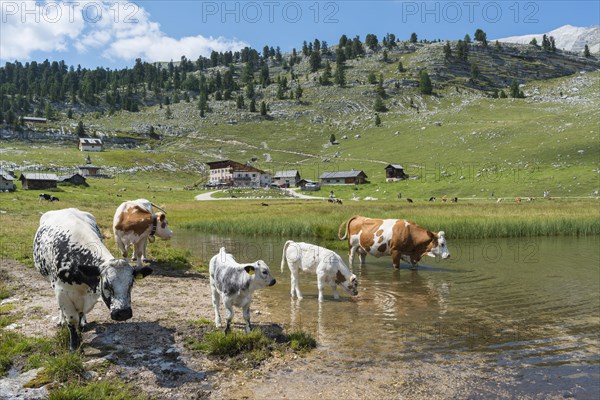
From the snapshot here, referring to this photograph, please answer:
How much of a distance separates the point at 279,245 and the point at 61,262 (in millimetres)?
21634

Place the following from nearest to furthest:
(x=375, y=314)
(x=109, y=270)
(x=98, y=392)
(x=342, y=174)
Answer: (x=98, y=392)
(x=109, y=270)
(x=375, y=314)
(x=342, y=174)

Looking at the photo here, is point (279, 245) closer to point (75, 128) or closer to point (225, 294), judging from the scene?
point (225, 294)

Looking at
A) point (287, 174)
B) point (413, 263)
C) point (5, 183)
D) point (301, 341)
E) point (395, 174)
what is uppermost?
point (287, 174)

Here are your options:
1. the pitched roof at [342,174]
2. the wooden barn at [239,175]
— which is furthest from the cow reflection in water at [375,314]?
the wooden barn at [239,175]

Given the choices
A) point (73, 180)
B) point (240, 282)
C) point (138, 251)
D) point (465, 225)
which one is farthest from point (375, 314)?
point (73, 180)

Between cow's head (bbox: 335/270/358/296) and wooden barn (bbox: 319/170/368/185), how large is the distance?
101 m

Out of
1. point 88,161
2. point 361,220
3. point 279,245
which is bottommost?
point 279,245

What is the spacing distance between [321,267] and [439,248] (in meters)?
9.47

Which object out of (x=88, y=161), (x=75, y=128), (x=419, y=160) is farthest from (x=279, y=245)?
(x=75, y=128)

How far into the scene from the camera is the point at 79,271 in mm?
8484

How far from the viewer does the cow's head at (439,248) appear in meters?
22.0

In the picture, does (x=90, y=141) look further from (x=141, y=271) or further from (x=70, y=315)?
(x=141, y=271)

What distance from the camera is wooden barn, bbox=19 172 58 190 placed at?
292 feet

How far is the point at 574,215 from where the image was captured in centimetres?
3866
